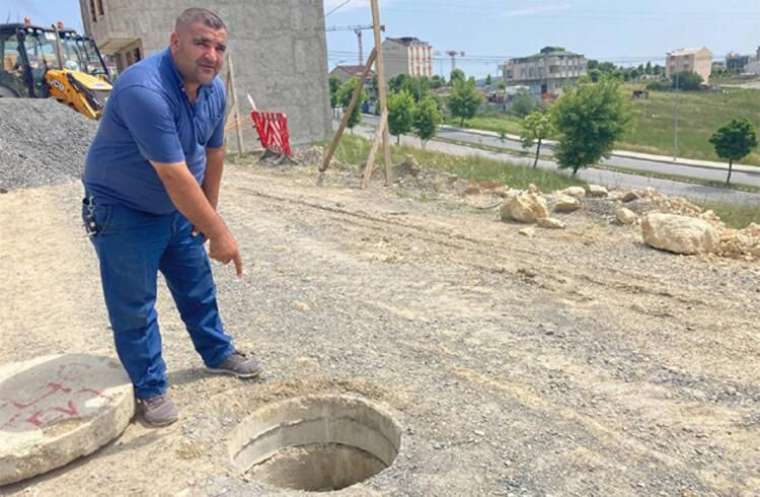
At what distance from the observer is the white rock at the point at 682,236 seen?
5.83 metres

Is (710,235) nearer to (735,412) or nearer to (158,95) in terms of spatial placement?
(735,412)

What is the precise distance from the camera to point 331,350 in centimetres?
380

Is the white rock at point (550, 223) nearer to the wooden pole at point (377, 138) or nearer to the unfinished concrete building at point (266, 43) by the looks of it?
the wooden pole at point (377, 138)

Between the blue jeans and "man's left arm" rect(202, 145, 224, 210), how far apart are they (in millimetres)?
214

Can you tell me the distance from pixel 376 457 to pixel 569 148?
3045cm

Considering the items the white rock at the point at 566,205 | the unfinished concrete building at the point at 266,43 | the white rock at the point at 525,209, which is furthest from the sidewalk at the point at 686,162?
the white rock at the point at 525,209

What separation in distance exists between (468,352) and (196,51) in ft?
7.59

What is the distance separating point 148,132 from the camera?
2.38 metres

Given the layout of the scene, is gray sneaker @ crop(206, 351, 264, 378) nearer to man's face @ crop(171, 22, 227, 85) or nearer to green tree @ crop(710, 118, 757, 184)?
man's face @ crop(171, 22, 227, 85)

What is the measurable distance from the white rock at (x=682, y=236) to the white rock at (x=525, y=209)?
53.7 inches

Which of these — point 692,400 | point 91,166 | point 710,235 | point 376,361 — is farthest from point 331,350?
point 710,235

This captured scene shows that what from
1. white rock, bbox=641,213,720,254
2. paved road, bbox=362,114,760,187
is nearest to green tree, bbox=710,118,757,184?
paved road, bbox=362,114,760,187

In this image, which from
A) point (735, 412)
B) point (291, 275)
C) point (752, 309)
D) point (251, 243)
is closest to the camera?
point (735, 412)

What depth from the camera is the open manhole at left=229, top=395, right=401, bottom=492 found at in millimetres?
3094
